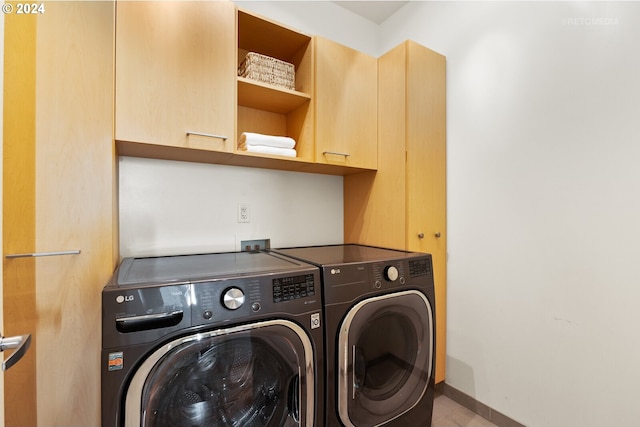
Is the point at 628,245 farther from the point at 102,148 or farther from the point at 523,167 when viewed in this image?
the point at 102,148

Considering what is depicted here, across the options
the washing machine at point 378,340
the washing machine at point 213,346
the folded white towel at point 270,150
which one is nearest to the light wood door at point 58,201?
the washing machine at point 213,346

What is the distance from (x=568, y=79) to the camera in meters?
1.36

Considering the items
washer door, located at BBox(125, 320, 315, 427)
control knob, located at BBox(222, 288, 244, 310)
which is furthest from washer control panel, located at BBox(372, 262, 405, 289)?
control knob, located at BBox(222, 288, 244, 310)

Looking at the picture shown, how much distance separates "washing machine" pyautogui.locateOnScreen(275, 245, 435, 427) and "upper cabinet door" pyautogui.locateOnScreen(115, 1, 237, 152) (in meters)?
0.79

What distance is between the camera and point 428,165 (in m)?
1.80


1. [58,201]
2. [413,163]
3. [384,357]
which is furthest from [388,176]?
[58,201]

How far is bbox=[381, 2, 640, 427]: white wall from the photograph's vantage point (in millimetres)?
1222

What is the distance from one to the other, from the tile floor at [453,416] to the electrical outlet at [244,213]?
62.6 inches

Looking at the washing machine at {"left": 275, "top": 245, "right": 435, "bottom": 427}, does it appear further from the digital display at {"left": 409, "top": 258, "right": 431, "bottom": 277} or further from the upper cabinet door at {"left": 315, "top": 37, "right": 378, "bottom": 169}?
the upper cabinet door at {"left": 315, "top": 37, "right": 378, "bottom": 169}

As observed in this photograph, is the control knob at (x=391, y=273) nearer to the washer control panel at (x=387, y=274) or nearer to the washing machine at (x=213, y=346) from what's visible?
the washer control panel at (x=387, y=274)

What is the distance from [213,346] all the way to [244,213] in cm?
95

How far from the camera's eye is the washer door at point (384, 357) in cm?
120

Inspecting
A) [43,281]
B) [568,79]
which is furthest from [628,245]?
[43,281]

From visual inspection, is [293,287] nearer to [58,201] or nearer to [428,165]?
[58,201]
